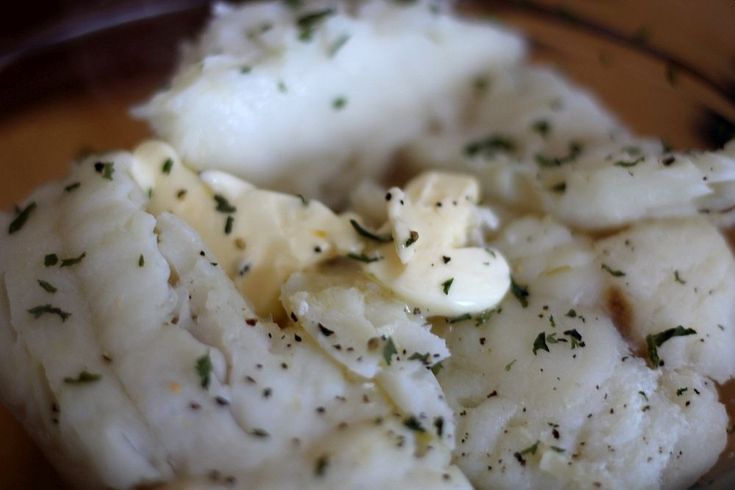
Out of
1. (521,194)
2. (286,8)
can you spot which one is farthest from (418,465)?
(286,8)

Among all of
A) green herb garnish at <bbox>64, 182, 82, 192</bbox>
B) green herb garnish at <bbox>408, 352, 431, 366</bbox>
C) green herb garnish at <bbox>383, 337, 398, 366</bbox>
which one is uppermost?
green herb garnish at <bbox>64, 182, 82, 192</bbox>

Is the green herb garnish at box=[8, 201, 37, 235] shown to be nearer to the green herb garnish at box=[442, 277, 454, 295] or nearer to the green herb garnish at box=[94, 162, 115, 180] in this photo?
the green herb garnish at box=[94, 162, 115, 180]

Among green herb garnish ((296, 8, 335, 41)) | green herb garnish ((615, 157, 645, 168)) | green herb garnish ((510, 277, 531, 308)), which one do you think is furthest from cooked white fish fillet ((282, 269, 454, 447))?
green herb garnish ((296, 8, 335, 41))

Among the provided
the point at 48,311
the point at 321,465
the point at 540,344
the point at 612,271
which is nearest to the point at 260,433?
the point at 321,465

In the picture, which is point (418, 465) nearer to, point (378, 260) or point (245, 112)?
point (378, 260)

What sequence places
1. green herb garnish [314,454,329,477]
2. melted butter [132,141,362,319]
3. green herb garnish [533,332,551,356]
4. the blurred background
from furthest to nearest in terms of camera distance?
the blurred background
melted butter [132,141,362,319]
green herb garnish [533,332,551,356]
green herb garnish [314,454,329,477]

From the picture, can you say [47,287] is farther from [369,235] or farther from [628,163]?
[628,163]

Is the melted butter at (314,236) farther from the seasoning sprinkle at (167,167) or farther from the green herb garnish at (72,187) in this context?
the green herb garnish at (72,187)
